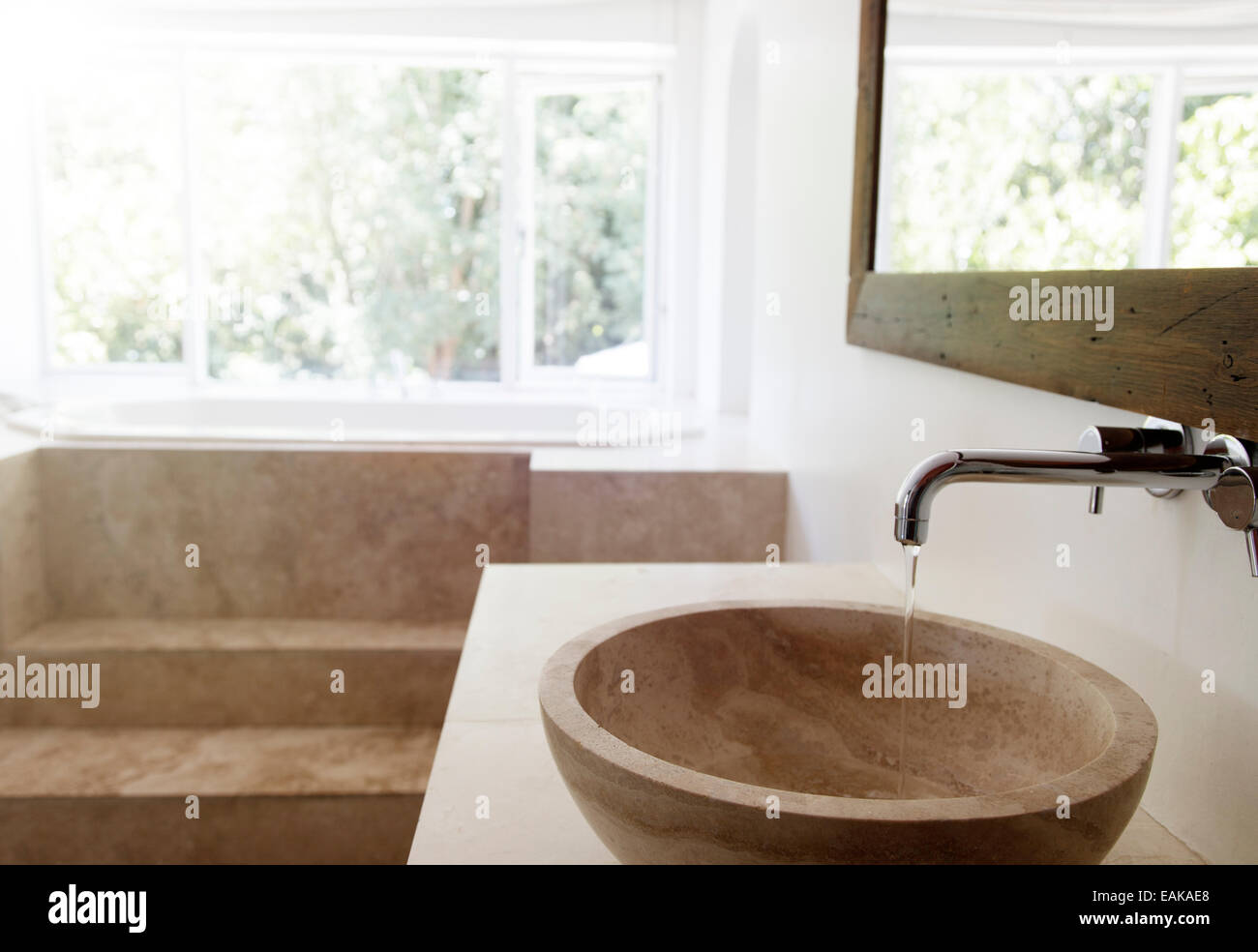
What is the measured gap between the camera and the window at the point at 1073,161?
76 cm

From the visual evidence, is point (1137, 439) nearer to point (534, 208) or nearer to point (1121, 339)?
point (1121, 339)

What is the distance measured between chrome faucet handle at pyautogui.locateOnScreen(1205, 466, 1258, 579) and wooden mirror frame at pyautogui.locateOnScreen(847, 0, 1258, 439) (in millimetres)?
28

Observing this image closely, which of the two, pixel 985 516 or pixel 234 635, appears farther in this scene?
pixel 234 635

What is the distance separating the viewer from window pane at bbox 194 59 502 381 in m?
4.47

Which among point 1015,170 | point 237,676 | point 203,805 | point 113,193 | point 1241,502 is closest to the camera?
point 1241,502

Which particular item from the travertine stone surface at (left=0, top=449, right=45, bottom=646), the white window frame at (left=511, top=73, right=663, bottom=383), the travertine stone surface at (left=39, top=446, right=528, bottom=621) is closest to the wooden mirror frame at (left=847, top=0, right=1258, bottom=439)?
the travertine stone surface at (left=39, top=446, right=528, bottom=621)

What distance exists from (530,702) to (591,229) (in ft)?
12.3

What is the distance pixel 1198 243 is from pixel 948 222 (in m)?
0.59

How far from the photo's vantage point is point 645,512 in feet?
7.58

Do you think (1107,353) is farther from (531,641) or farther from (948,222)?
(531,641)

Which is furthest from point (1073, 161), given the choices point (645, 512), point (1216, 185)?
point (645, 512)

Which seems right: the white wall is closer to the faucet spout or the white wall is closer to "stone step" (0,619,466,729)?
the faucet spout

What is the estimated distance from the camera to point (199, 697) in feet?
8.31
